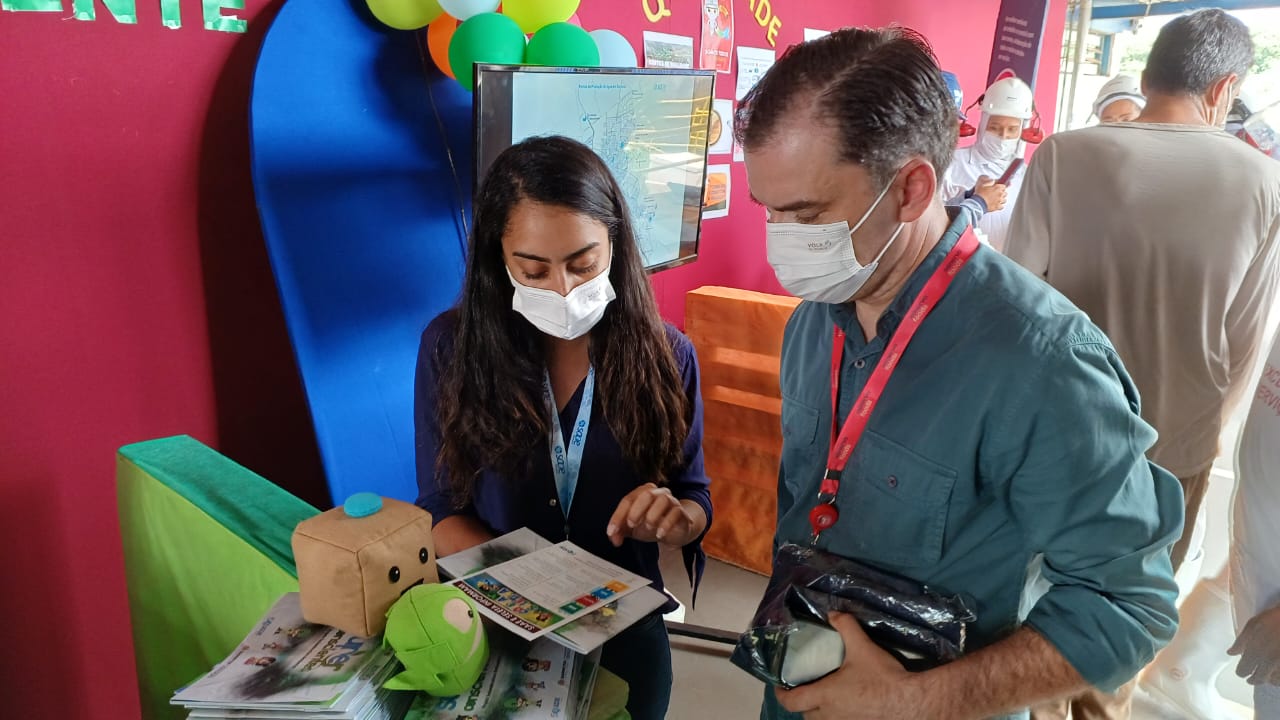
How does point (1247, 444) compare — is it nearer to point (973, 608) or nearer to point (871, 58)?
point (973, 608)

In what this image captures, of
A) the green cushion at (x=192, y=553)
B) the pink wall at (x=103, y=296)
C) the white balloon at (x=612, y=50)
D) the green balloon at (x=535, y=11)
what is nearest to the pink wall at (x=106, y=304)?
the pink wall at (x=103, y=296)

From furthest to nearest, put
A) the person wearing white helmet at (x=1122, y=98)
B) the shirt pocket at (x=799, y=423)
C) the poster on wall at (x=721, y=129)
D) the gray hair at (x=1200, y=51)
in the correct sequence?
the person wearing white helmet at (x=1122, y=98) < the poster on wall at (x=721, y=129) < the gray hair at (x=1200, y=51) < the shirt pocket at (x=799, y=423)

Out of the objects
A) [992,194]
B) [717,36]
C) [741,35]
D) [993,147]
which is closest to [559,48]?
[717,36]

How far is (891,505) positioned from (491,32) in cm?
153

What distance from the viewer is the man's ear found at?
3.26ft

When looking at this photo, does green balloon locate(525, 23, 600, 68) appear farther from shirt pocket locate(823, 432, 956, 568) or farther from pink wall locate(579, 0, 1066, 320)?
→ shirt pocket locate(823, 432, 956, 568)

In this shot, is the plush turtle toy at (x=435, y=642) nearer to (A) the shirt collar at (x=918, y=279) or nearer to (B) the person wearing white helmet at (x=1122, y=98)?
(A) the shirt collar at (x=918, y=279)

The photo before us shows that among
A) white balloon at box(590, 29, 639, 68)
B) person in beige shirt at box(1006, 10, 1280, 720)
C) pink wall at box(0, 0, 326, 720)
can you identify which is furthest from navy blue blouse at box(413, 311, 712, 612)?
person in beige shirt at box(1006, 10, 1280, 720)

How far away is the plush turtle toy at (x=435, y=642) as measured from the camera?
33.1 inches

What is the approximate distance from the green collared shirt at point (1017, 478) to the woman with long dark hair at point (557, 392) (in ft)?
1.87

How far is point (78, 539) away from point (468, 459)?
3.14 ft

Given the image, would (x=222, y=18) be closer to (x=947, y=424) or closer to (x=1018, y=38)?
(x=947, y=424)

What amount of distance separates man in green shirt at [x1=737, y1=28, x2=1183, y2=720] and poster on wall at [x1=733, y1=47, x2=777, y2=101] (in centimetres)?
305

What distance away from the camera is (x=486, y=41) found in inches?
76.1
